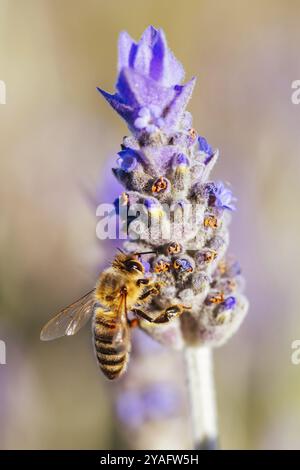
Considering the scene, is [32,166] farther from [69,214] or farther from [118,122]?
[118,122]

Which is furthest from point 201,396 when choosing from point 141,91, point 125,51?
point 125,51

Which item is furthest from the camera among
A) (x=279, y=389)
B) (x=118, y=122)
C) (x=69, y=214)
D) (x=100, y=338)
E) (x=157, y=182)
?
(x=118, y=122)

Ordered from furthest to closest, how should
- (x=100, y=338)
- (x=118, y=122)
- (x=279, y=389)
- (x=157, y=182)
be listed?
(x=118, y=122), (x=279, y=389), (x=100, y=338), (x=157, y=182)

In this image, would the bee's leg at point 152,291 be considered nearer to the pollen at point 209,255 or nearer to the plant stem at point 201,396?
the pollen at point 209,255

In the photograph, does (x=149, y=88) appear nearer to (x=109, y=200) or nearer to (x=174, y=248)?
(x=174, y=248)

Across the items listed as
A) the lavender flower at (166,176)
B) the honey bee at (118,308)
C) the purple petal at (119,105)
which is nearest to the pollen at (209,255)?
the lavender flower at (166,176)
